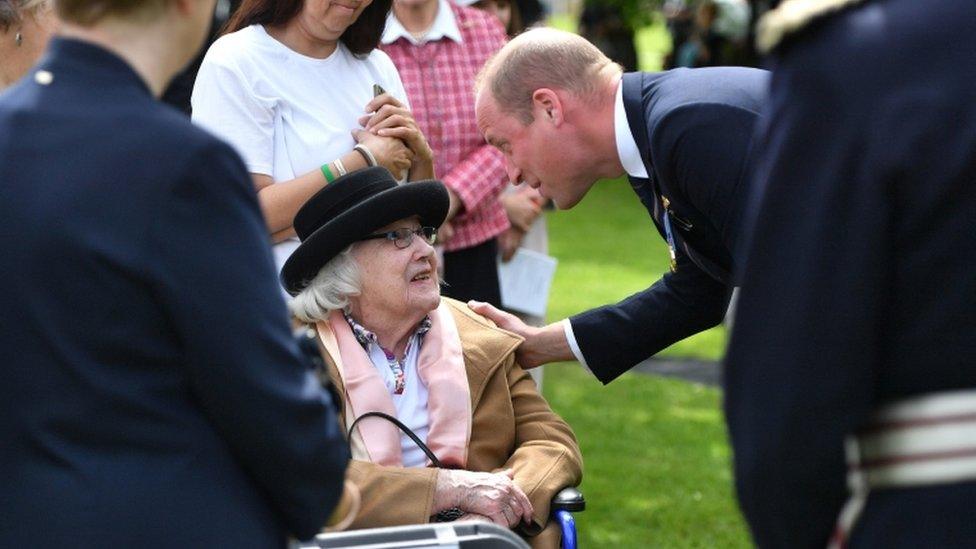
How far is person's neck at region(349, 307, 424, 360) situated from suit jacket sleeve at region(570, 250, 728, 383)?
454mm

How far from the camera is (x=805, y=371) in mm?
2014

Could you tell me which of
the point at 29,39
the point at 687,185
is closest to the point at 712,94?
the point at 687,185

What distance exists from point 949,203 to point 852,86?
191 millimetres

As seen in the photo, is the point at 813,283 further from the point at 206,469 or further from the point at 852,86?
the point at 206,469

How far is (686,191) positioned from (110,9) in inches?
59.3

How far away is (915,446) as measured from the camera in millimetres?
2023

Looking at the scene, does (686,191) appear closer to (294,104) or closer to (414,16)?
(294,104)

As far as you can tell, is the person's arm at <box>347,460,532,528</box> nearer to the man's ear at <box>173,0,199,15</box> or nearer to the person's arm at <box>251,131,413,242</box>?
the person's arm at <box>251,131,413,242</box>

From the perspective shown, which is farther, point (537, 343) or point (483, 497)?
point (537, 343)

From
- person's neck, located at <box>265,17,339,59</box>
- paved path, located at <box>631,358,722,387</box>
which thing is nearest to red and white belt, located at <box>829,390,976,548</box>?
person's neck, located at <box>265,17,339,59</box>

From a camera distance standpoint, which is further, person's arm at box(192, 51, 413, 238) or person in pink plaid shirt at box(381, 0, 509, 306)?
person in pink plaid shirt at box(381, 0, 509, 306)

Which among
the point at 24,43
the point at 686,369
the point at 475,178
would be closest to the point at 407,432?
the point at 24,43

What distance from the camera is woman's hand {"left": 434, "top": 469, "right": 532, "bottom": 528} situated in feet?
12.5

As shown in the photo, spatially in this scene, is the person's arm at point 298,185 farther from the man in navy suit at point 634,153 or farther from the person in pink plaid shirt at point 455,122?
the person in pink plaid shirt at point 455,122
